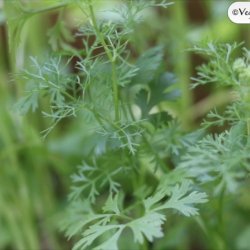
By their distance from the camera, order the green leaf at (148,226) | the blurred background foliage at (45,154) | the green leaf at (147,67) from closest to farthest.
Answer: the green leaf at (148,226), the green leaf at (147,67), the blurred background foliage at (45,154)

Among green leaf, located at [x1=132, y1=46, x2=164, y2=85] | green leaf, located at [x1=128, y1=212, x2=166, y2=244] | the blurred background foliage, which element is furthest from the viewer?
the blurred background foliage

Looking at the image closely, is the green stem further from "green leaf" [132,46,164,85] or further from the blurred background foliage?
the blurred background foliage

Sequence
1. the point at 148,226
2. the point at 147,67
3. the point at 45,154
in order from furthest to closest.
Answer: the point at 45,154
the point at 147,67
the point at 148,226

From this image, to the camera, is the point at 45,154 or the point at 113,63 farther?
the point at 45,154

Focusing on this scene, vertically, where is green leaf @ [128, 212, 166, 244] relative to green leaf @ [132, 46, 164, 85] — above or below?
below

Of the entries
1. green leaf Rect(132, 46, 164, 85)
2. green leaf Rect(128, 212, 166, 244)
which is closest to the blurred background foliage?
green leaf Rect(132, 46, 164, 85)

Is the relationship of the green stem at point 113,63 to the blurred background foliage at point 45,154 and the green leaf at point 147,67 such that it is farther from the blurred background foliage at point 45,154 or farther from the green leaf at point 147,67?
the blurred background foliage at point 45,154

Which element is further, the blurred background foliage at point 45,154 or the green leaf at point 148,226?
the blurred background foliage at point 45,154

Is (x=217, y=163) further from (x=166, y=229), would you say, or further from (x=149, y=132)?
(x=166, y=229)

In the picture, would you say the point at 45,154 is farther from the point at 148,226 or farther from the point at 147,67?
the point at 148,226

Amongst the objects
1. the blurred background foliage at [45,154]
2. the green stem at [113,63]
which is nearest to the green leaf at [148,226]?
the green stem at [113,63]

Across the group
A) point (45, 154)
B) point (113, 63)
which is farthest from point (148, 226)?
point (45, 154)
